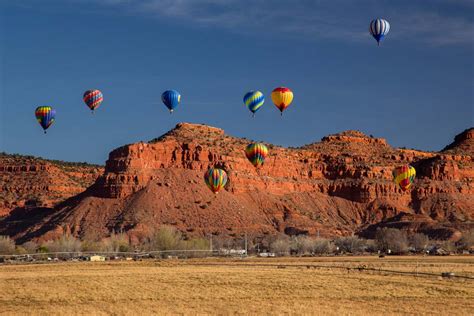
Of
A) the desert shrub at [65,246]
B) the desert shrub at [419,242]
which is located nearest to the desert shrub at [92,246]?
the desert shrub at [65,246]

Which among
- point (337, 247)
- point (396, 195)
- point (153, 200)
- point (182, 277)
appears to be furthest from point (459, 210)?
point (182, 277)

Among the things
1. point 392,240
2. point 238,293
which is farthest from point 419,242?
point 238,293

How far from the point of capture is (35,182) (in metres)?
159

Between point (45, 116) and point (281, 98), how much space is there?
2372 cm

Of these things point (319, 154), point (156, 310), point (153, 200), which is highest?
point (319, 154)

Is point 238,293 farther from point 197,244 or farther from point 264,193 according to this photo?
point 264,193

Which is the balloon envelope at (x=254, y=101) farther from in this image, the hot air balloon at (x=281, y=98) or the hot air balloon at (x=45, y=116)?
the hot air balloon at (x=45, y=116)

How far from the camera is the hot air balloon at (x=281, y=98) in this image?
289 feet

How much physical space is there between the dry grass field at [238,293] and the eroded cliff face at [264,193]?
6292 centimetres

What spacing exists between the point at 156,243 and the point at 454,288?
217 ft

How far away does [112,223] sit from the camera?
125188 mm

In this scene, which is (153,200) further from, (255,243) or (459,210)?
(459,210)

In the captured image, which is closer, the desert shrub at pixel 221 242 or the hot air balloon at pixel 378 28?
the hot air balloon at pixel 378 28

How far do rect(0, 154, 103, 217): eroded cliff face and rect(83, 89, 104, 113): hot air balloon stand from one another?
58209 millimetres
